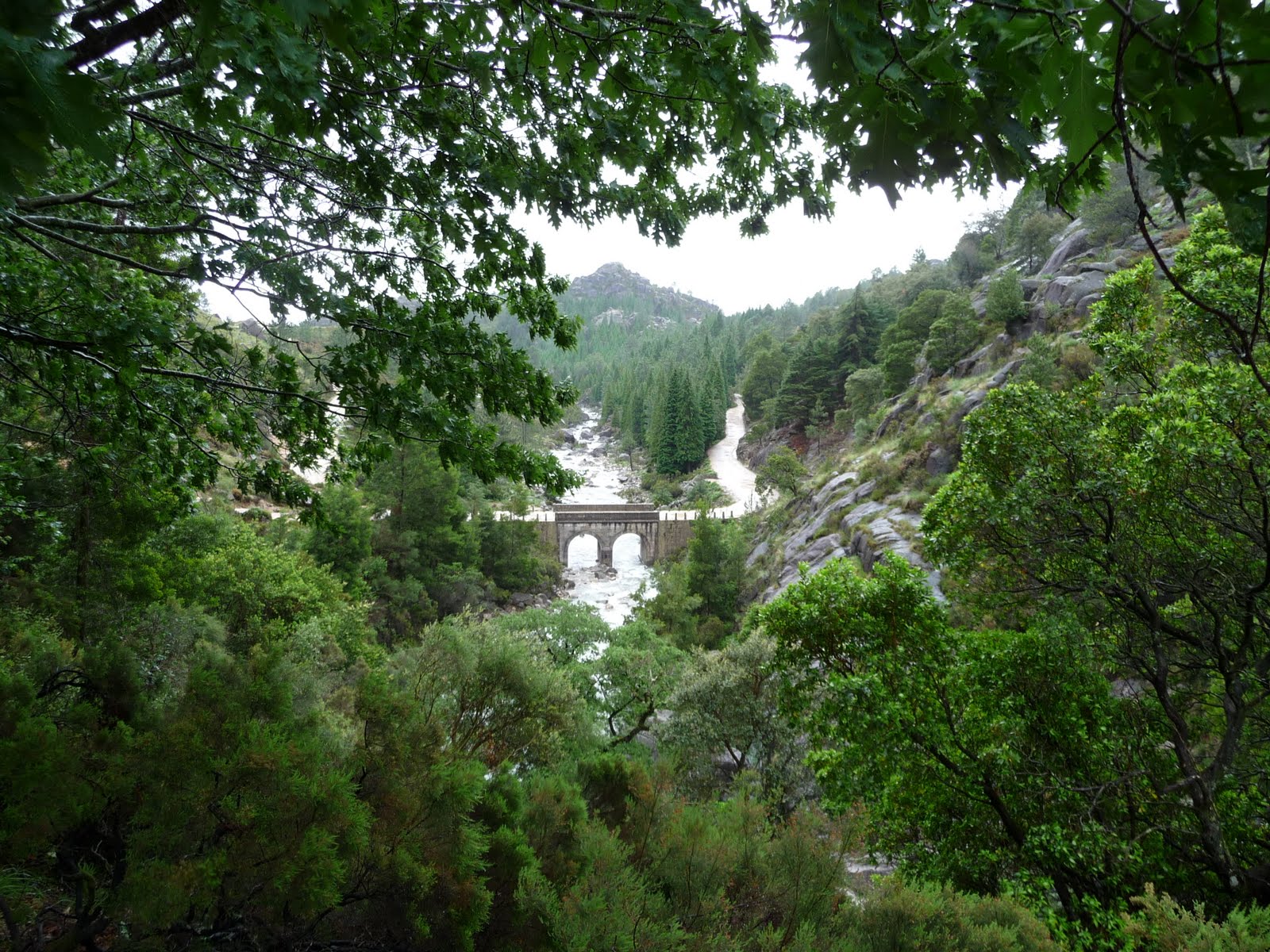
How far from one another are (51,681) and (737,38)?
6.91 metres

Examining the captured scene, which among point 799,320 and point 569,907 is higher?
point 799,320

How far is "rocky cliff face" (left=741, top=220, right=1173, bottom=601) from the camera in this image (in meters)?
18.2

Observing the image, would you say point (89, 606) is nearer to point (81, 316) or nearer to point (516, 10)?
point (81, 316)

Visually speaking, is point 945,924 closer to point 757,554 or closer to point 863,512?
point 863,512

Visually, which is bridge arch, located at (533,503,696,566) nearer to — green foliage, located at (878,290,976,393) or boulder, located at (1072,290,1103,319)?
green foliage, located at (878,290,976,393)

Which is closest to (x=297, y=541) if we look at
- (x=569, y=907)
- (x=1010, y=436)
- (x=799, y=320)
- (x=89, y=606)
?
(x=89, y=606)

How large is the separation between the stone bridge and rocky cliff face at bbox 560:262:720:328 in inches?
5081

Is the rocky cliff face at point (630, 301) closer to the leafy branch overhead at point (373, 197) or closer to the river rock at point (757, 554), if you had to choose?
the river rock at point (757, 554)

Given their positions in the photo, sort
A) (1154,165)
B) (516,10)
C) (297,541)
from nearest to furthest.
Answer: (1154,165)
(516,10)
(297,541)

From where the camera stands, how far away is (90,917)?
2.82 m

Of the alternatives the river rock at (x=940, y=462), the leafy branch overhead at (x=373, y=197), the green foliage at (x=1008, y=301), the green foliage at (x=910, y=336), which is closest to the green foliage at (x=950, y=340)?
the green foliage at (x=1008, y=301)

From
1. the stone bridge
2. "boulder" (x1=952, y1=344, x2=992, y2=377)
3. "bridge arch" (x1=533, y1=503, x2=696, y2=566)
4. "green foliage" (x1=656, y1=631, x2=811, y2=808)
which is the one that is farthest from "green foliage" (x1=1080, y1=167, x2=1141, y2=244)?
"green foliage" (x1=656, y1=631, x2=811, y2=808)

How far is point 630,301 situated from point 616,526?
148360mm

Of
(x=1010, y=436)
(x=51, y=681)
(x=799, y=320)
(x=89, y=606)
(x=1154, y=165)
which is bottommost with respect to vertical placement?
(x=89, y=606)
